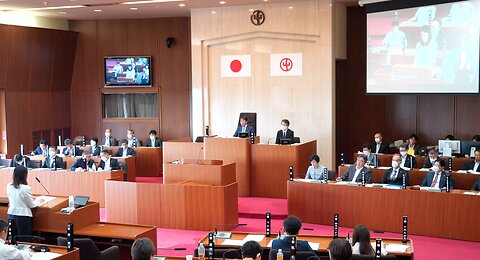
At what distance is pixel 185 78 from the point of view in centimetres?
Answer: 1836

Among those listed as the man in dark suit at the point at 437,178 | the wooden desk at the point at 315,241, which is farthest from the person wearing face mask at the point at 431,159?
the wooden desk at the point at 315,241

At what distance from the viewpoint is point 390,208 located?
10219 mm

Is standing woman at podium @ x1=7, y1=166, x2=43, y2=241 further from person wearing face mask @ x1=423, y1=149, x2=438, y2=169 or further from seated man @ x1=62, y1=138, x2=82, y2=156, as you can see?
person wearing face mask @ x1=423, y1=149, x2=438, y2=169

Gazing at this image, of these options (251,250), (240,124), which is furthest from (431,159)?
(251,250)

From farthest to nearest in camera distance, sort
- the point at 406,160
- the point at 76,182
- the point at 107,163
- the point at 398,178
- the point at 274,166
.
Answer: the point at 107,163, the point at 274,166, the point at 76,182, the point at 406,160, the point at 398,178

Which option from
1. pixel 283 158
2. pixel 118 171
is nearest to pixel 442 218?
pixel 283 158

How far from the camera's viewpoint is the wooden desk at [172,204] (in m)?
10.4

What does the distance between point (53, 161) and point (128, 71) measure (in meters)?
5.84

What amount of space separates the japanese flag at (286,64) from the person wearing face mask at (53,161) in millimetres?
5326

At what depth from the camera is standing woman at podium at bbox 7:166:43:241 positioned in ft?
27.8

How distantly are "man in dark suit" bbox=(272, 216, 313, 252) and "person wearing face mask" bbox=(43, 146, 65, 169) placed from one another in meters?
7.55

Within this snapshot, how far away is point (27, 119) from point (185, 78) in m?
4.40

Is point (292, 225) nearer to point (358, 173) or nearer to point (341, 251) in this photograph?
point (341, 251)

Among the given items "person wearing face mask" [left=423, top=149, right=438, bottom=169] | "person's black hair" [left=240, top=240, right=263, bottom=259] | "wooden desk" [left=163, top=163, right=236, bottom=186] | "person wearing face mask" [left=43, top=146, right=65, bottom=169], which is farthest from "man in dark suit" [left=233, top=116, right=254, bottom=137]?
"person's black hair" [left=240, top=240, right=263, bottom=259]
